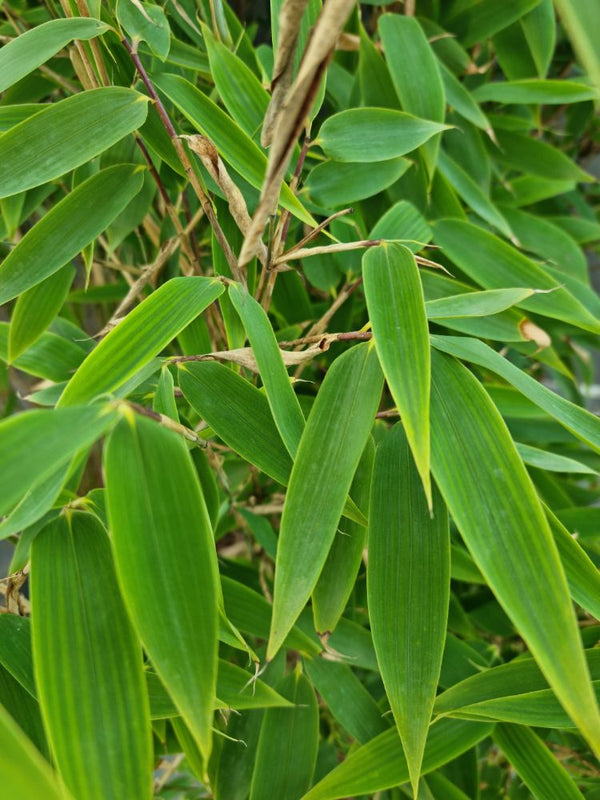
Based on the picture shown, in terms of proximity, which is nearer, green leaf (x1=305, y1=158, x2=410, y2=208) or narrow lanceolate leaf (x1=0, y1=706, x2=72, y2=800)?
narrow lanceolate leaf (x1=0, y1=706, x2=72, y2=800)


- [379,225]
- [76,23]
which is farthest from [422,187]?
[76,23]

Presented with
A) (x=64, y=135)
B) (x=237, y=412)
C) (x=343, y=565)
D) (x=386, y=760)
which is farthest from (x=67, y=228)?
(x=386, y=760)

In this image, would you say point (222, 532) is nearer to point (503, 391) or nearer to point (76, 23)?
point (503, 391)

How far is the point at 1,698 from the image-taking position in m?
0.34

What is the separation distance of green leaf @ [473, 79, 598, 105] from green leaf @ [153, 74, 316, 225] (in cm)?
37

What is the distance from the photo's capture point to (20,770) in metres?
0.17

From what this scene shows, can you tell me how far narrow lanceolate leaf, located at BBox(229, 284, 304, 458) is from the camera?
1.03ft

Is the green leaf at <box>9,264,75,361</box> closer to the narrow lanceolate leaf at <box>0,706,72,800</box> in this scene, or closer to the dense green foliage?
the dense green foliage

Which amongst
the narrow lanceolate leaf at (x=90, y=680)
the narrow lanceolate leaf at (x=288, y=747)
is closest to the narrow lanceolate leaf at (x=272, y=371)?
the narrow lanceolate leaf at (x=90, y=680)

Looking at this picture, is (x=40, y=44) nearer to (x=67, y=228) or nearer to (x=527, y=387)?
(x=67, y=228)

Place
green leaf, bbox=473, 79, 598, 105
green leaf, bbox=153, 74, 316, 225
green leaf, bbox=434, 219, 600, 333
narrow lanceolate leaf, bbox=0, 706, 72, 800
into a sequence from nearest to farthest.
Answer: narrow lanceolate leaf, bbox=0, 706, 72, 800 → green leaf, bbox=153, 74, 316, 225 → green leaf, bbox=434, 219, 600, 333 → green leaf, bbox=473, 79, 598, 105

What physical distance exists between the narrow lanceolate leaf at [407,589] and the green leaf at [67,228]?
250mm

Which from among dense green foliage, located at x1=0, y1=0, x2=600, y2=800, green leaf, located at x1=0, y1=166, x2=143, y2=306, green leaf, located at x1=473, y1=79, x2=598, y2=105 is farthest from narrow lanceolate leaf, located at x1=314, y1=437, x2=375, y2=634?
green leaf, located at x1=473, y1=79, x2=598, y2=105

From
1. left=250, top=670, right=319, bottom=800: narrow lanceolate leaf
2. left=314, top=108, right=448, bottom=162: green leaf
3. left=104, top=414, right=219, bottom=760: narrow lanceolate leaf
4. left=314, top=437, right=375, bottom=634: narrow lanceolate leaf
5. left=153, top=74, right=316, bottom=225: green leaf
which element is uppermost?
left=153, top=74, right=316, bottom=225: green leaf
